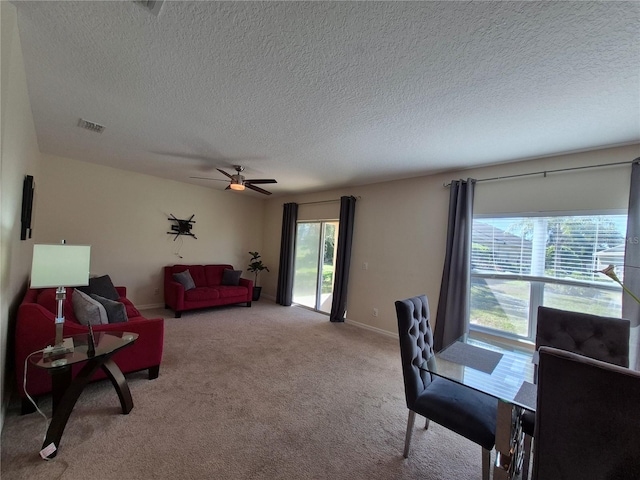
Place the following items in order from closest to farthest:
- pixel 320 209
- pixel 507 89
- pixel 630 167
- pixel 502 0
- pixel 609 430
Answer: pixel 609 430, pixel 502 0, pixel 507 89, pixel 630 167, pixel 320 209

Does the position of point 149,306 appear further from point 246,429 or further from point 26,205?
point 246,429

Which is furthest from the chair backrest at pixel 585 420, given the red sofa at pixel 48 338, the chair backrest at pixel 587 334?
the red sofa at pixel 48 338

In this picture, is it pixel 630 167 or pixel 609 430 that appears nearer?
pixel 609 430

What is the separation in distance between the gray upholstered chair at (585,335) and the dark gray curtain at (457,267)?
140 cm

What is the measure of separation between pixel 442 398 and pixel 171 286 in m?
4.67

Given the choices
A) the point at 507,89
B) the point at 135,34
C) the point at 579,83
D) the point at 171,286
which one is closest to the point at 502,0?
the point at 507,89

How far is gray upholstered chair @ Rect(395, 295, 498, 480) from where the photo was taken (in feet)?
4.76

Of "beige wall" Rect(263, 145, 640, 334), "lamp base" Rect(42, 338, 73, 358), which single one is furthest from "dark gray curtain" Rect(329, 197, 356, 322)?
"lamp base" Rect(42, 338, 73, 358)

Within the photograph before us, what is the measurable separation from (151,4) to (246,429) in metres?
2.67

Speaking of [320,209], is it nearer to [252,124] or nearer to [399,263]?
[399,263]

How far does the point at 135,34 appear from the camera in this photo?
5.00 ft

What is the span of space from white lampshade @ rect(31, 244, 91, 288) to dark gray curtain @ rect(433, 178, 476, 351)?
3744mm

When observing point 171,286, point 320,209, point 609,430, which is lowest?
point 171,286

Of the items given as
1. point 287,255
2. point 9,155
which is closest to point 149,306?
point 287,255
